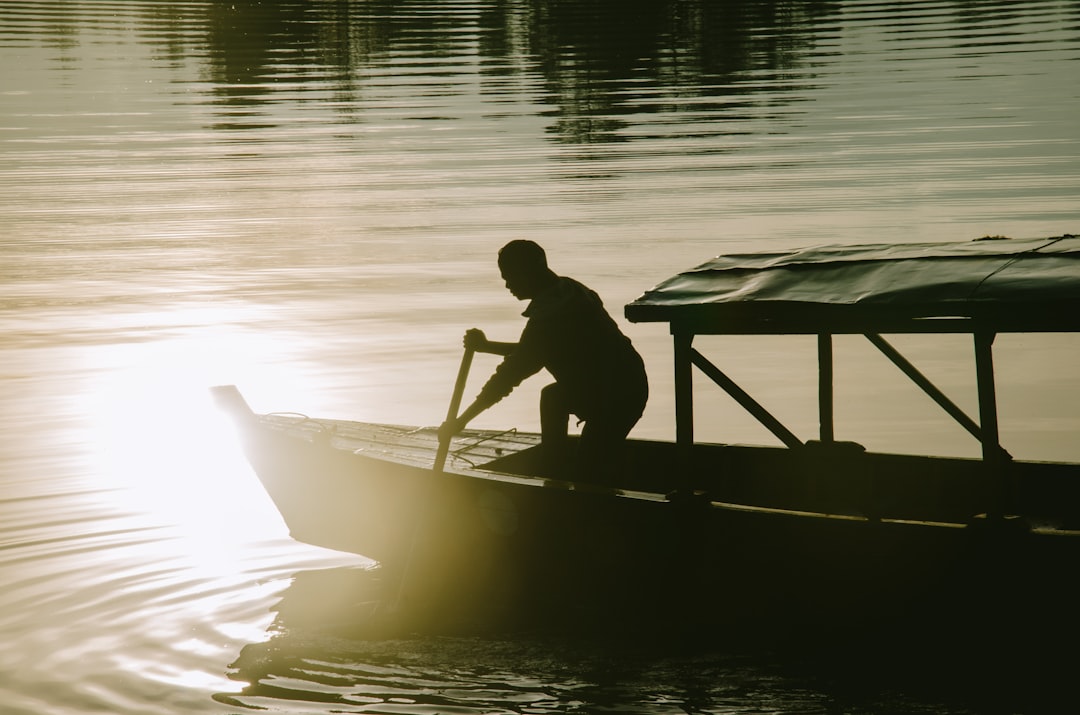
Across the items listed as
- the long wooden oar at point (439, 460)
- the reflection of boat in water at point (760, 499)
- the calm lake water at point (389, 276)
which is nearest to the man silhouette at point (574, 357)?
the long wooden oar at point (439, 460)

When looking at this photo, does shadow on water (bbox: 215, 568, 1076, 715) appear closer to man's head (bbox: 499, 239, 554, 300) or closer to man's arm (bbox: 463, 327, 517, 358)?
man's arm (bbox: 463, 327, 517, 358)

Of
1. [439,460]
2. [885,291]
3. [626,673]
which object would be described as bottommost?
[626,673]

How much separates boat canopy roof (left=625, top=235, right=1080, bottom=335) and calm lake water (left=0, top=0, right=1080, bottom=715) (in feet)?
5.95

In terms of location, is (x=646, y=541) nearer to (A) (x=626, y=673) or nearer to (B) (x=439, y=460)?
(A) (x=626, y=673)

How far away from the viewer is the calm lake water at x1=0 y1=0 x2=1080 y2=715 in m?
8.27

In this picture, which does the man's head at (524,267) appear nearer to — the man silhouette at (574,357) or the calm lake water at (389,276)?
the man silhouette at (574,357)

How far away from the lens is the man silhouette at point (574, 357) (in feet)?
27.8

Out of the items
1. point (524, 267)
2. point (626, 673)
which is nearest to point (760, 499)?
point (626, 673)

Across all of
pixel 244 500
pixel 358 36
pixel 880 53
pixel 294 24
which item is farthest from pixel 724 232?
pixel 294 24

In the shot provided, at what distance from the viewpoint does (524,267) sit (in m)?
8.42

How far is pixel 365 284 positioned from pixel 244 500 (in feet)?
26.9

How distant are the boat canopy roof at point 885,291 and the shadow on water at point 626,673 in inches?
64.0

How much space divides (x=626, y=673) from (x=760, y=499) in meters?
2.08

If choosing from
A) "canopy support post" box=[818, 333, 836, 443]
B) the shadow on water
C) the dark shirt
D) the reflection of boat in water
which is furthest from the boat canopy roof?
the shadow on water
